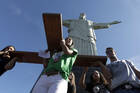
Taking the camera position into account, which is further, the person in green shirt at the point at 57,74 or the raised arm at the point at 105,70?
the raised arm at the point at 105,70

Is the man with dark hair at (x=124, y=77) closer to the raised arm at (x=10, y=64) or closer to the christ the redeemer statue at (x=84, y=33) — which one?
the raised arm at (x=10, y=64)

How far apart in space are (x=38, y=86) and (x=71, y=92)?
507 mm

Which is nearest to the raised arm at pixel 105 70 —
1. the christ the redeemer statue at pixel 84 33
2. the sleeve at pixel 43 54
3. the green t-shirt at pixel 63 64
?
the green t-shirt at pixel 63 64

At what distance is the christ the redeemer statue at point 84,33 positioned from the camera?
27.2 ft

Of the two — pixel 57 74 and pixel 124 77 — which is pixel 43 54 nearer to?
pixel 57 74

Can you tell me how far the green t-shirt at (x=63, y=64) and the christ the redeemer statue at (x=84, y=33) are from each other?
5.82 m

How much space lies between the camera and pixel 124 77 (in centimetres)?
206

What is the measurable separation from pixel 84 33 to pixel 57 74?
7.46 metres

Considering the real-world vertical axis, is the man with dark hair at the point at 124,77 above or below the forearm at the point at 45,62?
below

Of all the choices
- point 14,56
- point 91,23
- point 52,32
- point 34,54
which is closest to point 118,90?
point 52,32

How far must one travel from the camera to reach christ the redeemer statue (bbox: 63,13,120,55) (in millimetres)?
8289

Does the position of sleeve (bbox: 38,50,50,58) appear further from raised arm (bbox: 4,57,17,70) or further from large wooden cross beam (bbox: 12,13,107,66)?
raised arm (bbox: 4,57,17,70)

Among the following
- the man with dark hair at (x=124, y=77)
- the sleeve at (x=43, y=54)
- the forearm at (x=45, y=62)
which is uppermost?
the sleeve at (x=43, y=54)

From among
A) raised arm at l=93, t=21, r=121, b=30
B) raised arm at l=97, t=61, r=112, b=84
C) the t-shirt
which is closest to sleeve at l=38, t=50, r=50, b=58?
raised arm at l=97, t=61, r=112, b=84
